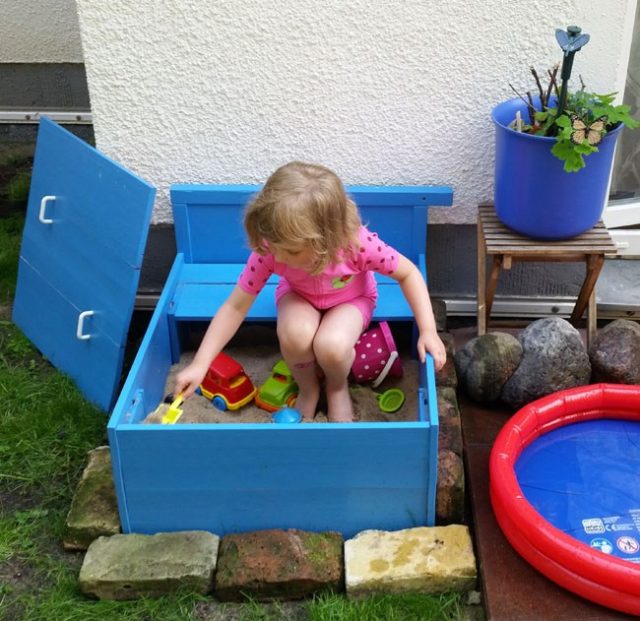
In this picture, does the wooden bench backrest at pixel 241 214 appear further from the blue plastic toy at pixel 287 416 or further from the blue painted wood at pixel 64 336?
the blue plastic toy at pixel 287 416

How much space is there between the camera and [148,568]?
6.50ft

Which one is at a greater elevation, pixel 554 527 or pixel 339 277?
pixel 339 277

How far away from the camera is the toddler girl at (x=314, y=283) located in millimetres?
1977

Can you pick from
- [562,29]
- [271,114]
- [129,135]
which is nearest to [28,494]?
[129,135]

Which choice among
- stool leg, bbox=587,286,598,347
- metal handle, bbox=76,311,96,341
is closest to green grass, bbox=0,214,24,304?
metal handle, bbox=76,311,96,341

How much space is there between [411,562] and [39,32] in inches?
127

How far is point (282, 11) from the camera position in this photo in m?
2.47

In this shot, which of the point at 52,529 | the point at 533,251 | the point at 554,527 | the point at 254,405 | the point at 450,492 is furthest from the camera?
the point at 254,405

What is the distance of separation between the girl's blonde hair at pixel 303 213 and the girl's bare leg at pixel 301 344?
27cm

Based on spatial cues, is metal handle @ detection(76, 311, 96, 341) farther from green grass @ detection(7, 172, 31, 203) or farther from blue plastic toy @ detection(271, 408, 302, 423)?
green grass @ detection(7, 172, 31, 203)

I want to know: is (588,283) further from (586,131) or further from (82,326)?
(82,326)

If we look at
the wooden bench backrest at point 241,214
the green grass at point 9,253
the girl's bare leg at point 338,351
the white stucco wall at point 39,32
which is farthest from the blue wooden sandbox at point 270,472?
the white stucco wall at point 39,32

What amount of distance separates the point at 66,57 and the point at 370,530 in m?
3.00

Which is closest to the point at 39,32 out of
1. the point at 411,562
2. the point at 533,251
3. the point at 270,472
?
the point at 533,251
